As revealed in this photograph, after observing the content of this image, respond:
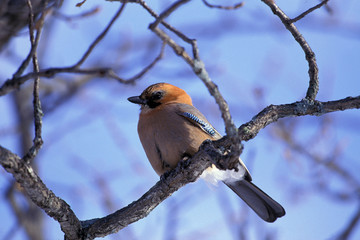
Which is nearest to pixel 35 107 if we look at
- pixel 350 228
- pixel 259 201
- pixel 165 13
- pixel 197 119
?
pixel 165 13

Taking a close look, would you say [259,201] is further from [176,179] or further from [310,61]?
[310,61]

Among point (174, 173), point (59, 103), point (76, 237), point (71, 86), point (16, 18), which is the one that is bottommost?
point (76, 237)

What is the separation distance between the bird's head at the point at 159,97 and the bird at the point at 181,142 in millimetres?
12

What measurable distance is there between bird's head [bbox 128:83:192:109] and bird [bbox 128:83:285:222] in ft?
0.04

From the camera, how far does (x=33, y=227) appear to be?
7.27 meters

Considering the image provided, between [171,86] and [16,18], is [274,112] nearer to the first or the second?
[171,86]

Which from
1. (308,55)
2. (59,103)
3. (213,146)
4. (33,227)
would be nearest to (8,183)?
(33,227)

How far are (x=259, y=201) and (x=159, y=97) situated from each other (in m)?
1.64

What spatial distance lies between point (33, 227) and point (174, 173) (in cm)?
440

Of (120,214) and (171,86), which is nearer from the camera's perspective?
(120,214)

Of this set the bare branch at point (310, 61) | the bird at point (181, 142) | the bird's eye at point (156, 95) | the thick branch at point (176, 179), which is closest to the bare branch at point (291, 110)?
the thick branch at point (176, 179)

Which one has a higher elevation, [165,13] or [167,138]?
[167,138]

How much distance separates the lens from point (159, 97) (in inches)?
215

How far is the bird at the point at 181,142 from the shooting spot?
4.63m
